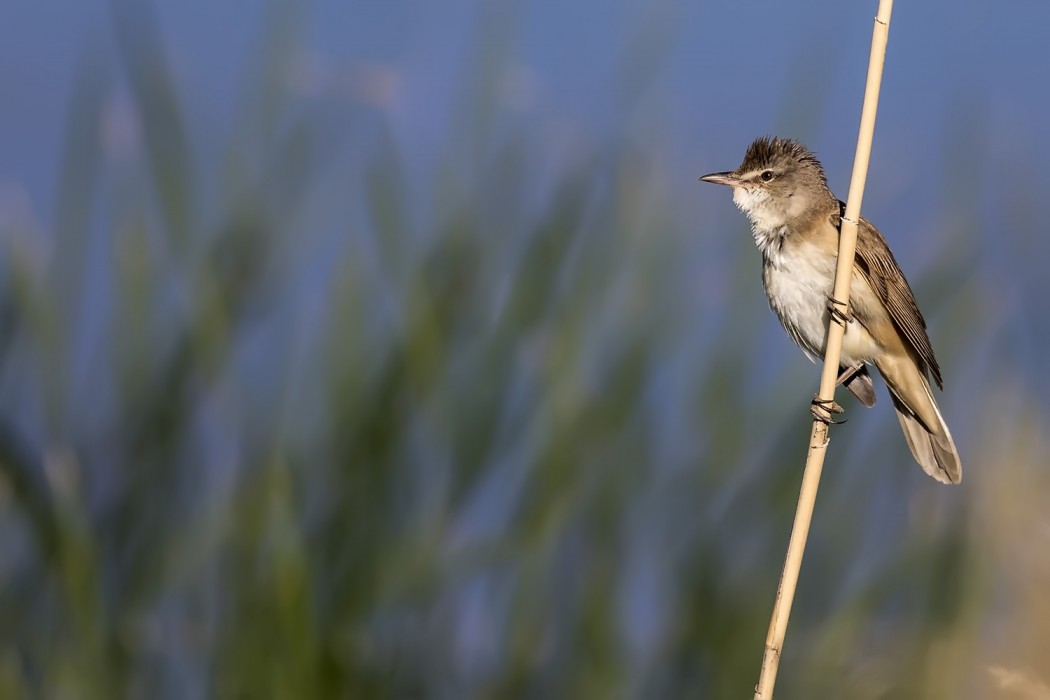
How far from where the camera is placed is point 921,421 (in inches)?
93.2

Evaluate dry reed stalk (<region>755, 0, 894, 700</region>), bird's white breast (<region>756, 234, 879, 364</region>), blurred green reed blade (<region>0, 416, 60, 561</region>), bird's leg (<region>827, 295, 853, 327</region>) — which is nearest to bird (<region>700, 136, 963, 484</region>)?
bird's white breast (<region>756, 234, 879, 364</region>)

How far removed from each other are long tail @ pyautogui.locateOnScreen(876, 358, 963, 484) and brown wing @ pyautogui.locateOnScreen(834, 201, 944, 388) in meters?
0.05

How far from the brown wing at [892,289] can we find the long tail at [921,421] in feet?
0.17

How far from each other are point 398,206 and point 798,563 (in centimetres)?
113

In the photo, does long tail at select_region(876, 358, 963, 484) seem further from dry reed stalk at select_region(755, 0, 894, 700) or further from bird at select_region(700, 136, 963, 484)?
dry reed stalk at select_region(755, 0, 894, 700)

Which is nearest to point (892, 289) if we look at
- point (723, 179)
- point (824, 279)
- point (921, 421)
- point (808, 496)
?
point (824, 279)

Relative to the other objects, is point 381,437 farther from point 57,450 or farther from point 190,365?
point 57,450

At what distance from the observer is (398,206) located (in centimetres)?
227

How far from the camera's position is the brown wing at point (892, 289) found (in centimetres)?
234

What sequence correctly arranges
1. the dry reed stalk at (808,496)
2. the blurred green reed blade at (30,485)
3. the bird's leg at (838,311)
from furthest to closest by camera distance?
the blurred green reed blade at (30,485), the bird's leg at (838,311), the dry reed stalk at (808,496)

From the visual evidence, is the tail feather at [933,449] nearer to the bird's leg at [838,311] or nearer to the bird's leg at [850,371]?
the bird's leg at [850,371]

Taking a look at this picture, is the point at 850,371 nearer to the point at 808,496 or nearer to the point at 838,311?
the point at 838,311

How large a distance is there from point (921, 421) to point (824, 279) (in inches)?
14.2

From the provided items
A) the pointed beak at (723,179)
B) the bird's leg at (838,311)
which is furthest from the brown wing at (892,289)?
the bird's leg at (838,311)
